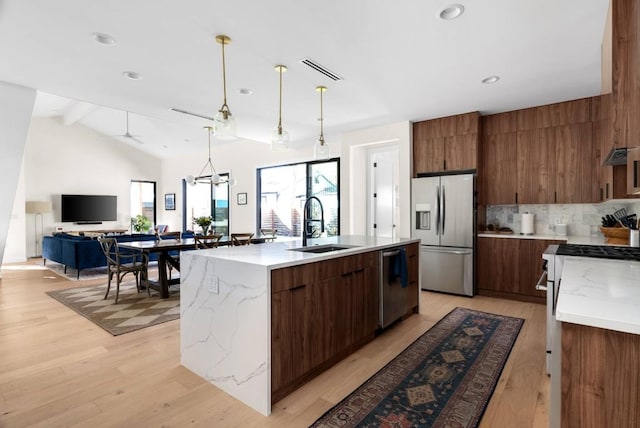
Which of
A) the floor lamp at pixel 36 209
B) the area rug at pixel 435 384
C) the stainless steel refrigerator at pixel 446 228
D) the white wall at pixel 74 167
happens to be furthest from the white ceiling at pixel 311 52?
the white wall at pixel 74 167

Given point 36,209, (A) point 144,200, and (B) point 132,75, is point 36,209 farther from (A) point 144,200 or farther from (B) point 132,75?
(B) point 132,75

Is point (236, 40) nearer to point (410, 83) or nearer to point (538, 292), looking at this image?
point (410, 83)

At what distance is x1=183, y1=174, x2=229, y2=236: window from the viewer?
9.20 metres

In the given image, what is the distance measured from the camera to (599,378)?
0.98 metres

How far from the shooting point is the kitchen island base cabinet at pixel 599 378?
938 millimetres

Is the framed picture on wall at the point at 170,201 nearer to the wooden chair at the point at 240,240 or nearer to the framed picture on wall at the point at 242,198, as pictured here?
the framed picture on wall at the point at 242,198

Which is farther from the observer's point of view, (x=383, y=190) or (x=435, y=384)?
(x=383, y=190)

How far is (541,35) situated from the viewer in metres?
2.65

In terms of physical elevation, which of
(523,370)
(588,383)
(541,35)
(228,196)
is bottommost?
(523,370)

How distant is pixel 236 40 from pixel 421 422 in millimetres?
3103

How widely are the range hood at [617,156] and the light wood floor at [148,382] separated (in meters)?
1.59

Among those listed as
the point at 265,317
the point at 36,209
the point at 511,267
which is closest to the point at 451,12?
the point at 265,317

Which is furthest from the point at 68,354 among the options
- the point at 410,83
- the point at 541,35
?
the point at 541,35

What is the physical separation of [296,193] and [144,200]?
6443 millimetres
